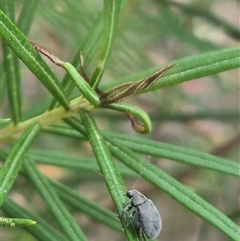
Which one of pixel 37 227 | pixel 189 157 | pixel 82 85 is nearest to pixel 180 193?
pixel 189 157

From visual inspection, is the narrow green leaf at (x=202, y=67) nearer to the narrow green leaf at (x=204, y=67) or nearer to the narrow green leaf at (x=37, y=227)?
the narrow green leaf at (x=204, y=67)

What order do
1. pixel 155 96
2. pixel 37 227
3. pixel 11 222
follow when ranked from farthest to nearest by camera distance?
pixel 155 96 < pixel 37 227 < pixel 11 222

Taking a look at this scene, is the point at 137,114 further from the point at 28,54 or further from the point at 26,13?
the point at 26,13

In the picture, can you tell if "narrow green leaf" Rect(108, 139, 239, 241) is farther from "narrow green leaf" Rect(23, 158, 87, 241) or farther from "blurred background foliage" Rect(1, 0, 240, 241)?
"blurred background foliage" Rect(1, 0, 240, 241)

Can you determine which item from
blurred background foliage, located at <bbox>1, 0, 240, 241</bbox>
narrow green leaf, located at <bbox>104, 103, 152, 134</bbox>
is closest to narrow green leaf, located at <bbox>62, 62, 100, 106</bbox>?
narrow green leaf, located at <bbox>104, 103, 152, 134</bbox>

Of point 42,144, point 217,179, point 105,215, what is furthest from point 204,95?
point 105,215

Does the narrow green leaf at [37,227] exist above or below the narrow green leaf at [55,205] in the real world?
below

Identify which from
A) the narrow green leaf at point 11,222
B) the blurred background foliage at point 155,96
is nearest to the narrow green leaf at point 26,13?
the blurred background foliage at point 155,96
